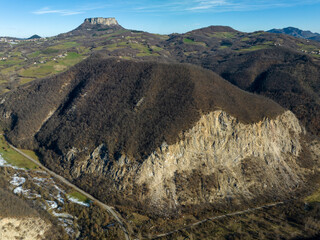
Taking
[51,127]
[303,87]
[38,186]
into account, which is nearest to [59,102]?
[51,127]

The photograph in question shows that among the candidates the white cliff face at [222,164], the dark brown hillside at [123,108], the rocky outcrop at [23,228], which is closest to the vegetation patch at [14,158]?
the dark brown hillside at [123,108]

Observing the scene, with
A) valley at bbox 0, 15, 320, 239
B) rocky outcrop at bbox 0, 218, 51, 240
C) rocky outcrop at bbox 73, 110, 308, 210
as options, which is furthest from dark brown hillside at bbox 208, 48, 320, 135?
rocky outcrop at bbox 0, 218, 51, 240

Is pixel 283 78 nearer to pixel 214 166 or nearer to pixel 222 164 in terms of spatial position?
pixel 222 164

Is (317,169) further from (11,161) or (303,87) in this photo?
(11,161)

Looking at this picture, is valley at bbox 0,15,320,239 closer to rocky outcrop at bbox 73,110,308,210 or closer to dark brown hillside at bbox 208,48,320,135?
rocky outcrop at bbox 73,110,308,210

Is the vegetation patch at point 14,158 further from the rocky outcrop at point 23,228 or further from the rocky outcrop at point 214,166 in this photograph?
the rocky outcrop at point 23,228

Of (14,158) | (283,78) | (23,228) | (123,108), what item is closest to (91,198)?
(23,228)
